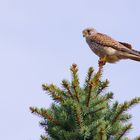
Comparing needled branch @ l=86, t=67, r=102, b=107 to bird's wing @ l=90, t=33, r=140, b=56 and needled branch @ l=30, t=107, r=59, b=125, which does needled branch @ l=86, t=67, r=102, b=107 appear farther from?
bird's wing @ l=90, t=33, r=140, b=56

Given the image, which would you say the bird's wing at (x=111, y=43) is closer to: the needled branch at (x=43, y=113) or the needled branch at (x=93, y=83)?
the needled branch at (x=93, y=83)

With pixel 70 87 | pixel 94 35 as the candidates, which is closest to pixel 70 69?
pixel 70 87

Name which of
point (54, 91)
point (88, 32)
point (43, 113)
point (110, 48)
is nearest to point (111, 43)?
point (110, 48)

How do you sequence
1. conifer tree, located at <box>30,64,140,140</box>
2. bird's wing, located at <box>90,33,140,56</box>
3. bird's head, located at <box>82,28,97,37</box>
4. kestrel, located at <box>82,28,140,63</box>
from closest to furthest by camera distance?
conifer tree, located at <box>30,64,140,140</box>
kestrel, located at <box>82,28,140,63</box>
bird's wing, located at <box>90,33,140,56</box>
bird's head, located at <box>82,28,97,37</box>

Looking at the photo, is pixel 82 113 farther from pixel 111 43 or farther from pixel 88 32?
pixel 88 32

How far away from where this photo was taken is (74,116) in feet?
17.4

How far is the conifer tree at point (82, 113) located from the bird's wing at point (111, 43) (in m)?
5.68

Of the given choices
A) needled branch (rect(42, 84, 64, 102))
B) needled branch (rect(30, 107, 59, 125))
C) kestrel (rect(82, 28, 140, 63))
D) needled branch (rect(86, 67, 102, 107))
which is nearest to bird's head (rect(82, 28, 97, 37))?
kestrel (rect(82, 28, 140, 63))

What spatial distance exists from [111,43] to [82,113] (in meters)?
6.32

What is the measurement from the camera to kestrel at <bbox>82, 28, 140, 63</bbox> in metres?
11.0

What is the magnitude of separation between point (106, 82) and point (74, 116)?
662mm

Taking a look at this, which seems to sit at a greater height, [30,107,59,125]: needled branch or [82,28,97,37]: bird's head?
[82,28,97,37]: bird's head

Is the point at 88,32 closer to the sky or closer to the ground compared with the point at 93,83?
closer to the sky

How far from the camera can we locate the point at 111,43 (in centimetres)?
1155
